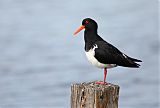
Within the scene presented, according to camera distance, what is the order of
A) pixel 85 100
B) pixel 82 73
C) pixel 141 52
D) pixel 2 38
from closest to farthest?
pixel 85 100 < pixel 82 73 < pixel 141 52 < pixel 2 38

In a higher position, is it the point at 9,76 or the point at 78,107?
the point at 9,76

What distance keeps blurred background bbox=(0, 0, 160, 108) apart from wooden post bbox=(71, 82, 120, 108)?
8829mm

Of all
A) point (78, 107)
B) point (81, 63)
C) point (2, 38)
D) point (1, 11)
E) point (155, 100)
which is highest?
point (1, 11)

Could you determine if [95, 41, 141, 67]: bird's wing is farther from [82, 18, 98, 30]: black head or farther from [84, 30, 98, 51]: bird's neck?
[82, 18, 98, 30]: black head

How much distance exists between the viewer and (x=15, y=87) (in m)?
19.4

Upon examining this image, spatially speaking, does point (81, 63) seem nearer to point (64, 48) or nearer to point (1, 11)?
point (64, 48)

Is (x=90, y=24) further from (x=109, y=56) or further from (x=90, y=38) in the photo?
(x=109, y=56)

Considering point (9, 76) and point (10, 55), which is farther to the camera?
point (10, 55)

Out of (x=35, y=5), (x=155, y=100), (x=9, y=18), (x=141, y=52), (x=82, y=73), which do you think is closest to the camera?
(x=155, y=100)

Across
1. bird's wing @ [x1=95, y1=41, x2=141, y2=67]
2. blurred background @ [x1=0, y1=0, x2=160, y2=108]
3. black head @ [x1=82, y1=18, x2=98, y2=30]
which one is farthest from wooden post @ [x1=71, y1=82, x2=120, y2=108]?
blurred background @ [x1=0, y1=0, x2=160, y2=108]

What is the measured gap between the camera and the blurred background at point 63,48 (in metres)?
19.0

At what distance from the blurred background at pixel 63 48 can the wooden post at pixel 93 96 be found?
8829mm

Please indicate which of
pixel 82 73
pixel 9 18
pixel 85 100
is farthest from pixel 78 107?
pixel 9 18

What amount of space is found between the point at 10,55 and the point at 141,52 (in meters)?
4.14
